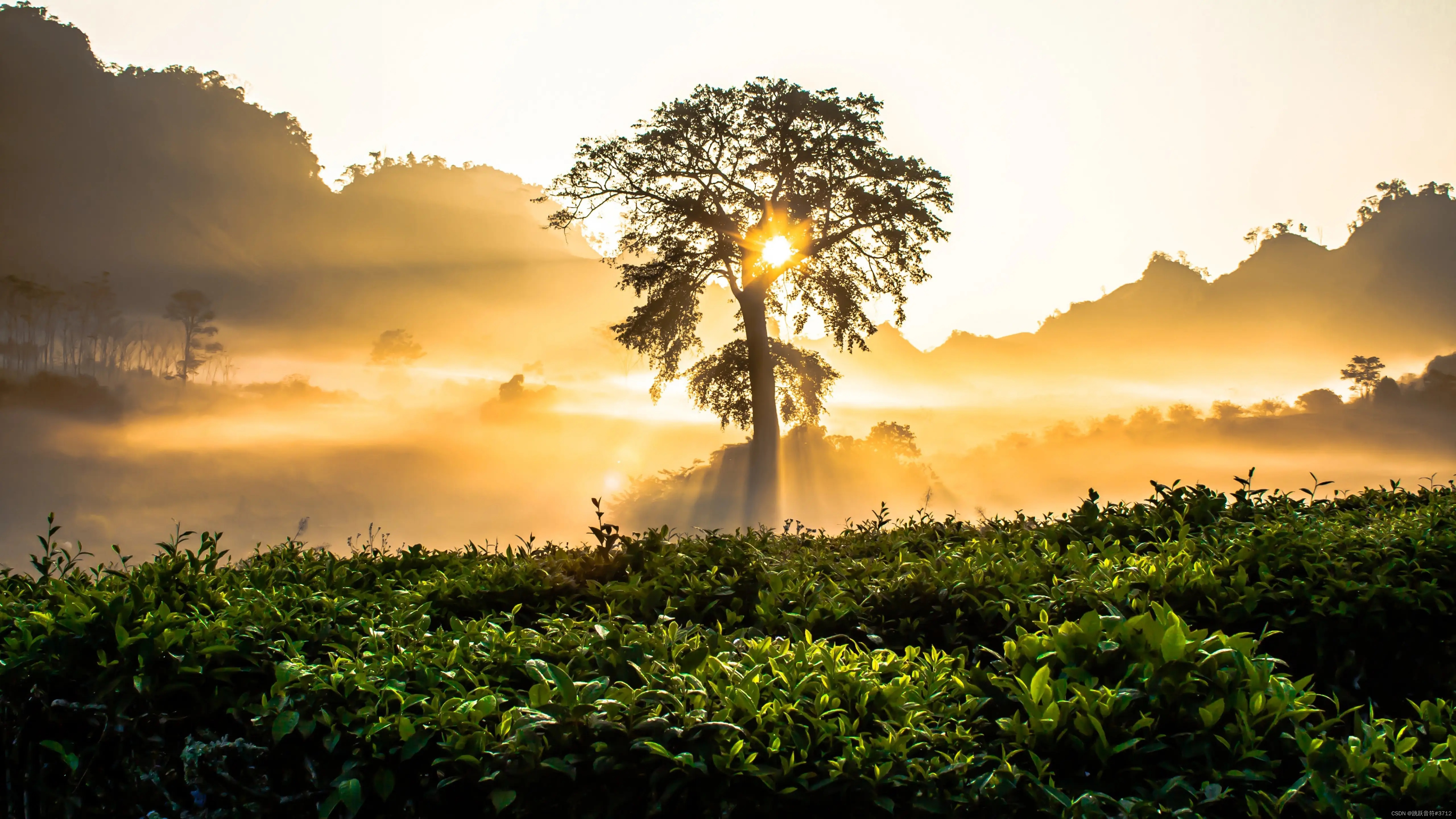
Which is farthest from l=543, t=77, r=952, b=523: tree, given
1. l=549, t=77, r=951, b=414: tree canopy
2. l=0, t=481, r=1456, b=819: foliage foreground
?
l=0, t=481, r=1456, b=819: foliage foreground

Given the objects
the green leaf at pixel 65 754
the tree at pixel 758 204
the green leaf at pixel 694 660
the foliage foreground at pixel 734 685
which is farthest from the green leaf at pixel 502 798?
the tree at pixel 758 204

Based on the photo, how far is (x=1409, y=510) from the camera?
6281 millimetres

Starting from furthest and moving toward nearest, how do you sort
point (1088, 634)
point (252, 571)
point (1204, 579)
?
1. point (252, 571)
2. point (1204, 579)
3. point (1088, 634)

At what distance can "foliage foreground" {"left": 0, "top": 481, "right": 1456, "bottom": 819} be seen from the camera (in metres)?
2.25

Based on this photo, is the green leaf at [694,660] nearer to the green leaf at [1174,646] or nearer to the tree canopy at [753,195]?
the green leaf at [1174,646]

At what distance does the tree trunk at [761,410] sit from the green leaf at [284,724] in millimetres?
15293

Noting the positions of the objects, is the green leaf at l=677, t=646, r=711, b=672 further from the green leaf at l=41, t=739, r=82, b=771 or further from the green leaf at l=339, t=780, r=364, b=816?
the green leaf at l=41, t=739, r=82, b=771

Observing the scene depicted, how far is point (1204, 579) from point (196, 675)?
14.5ft

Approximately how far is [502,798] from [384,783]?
17.9 inches

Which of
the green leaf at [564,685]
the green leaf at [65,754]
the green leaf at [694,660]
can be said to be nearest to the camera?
the green leaf at [564,685]

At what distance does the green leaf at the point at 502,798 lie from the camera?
2.13 m

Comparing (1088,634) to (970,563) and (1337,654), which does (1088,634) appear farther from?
(1337,654)

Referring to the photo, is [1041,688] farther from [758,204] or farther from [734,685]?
[758,204]

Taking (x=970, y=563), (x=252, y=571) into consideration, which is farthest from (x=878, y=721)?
(x=252, y=571)
